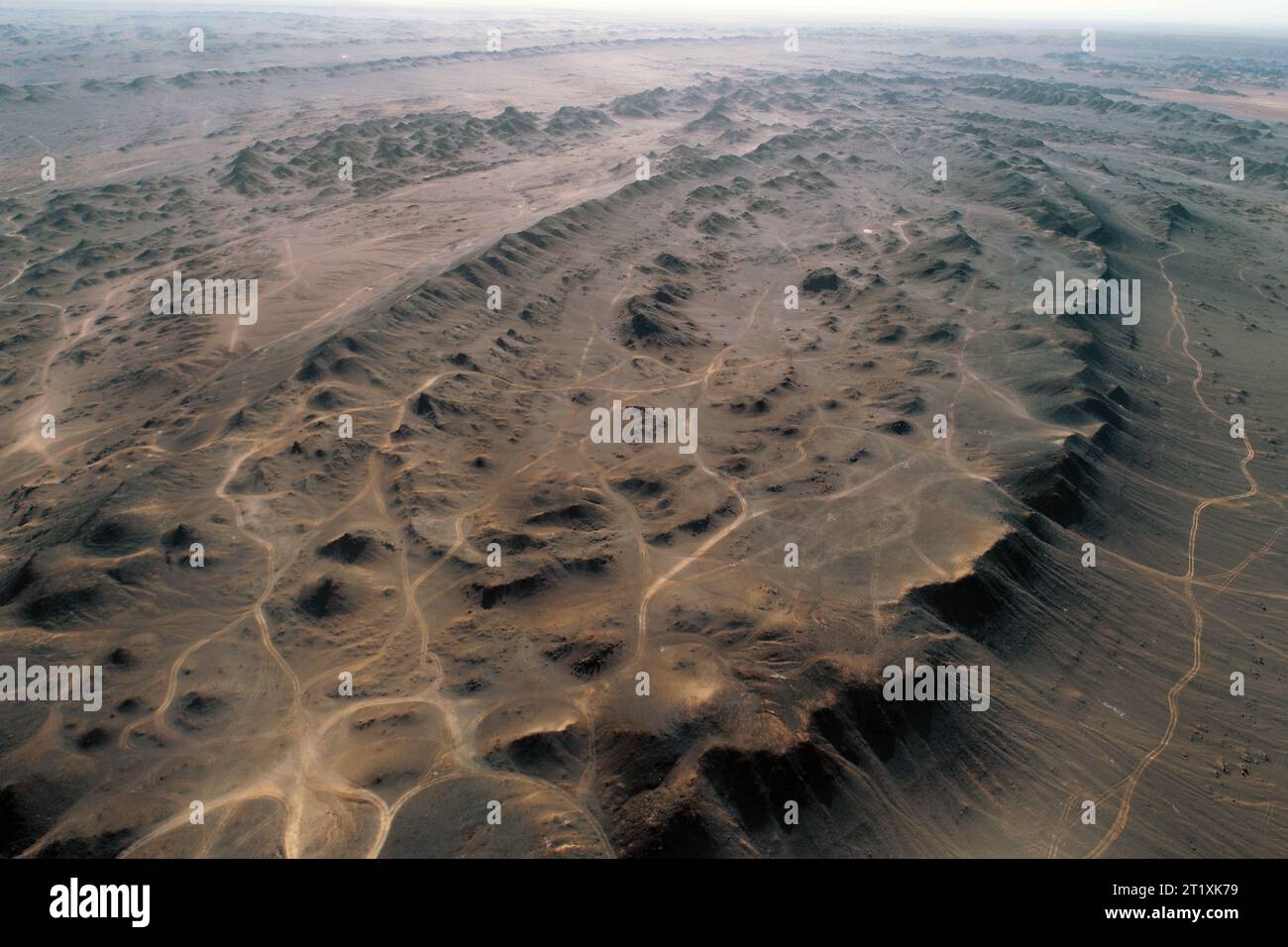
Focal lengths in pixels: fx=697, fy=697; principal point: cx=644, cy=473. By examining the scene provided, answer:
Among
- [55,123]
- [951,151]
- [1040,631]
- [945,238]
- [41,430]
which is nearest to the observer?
[1040,631]

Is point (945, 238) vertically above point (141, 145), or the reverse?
point (141, 145)

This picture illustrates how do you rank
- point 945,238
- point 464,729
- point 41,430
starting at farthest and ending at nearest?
point 945,238 < point 41,430 < point 464,729

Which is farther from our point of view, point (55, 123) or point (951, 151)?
point (55, 123)

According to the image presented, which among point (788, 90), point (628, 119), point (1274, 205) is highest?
point (788, 90)

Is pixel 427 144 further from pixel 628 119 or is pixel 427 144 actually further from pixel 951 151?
pixel 951 151

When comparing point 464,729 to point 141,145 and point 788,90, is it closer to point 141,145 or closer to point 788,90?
point 141,145

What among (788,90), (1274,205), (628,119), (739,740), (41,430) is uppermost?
(788,90)

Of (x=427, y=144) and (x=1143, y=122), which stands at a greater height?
(x=1143, y=122)

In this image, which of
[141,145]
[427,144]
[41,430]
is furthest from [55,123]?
[41,430]

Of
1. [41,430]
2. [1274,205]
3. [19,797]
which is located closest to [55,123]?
[41,430]
